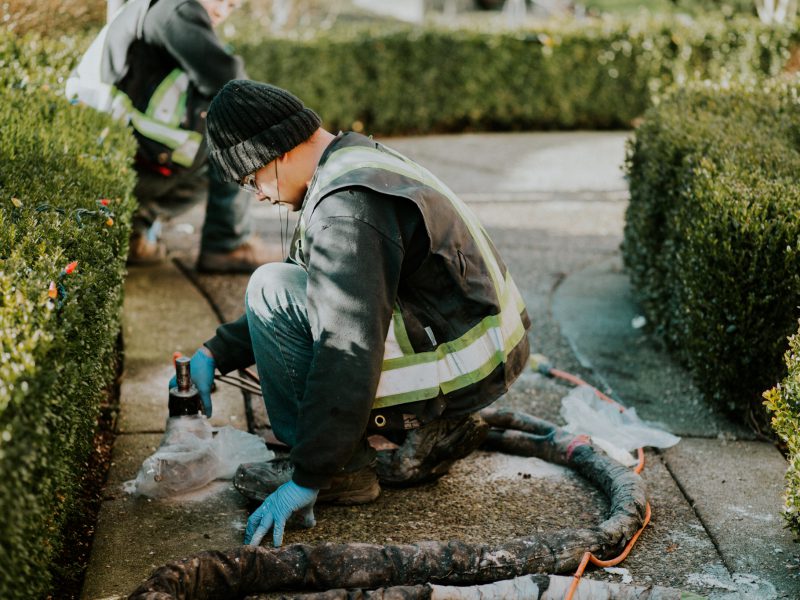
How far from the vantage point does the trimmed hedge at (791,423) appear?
9.75 feet

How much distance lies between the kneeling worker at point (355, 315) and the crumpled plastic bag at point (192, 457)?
16 centimetres

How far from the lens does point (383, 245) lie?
2943 millimetres

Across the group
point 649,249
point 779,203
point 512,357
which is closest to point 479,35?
point 649,249

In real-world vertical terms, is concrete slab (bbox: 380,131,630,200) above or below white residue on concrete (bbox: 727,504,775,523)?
below

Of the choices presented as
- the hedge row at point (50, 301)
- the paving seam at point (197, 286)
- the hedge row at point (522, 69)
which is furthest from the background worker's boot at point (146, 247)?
the hedge row at point (522, 69)

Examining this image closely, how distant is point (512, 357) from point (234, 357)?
100cm

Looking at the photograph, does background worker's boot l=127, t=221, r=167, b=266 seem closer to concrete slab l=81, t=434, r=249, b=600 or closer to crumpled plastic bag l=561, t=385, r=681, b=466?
concrete slab l=81, t=434, r=249, b=600

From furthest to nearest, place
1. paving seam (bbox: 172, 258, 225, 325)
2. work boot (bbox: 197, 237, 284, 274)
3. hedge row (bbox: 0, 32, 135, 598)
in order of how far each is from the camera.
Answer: work boot (bbox: 197, 237, 284, 274)
paving seam (bbox: 172, 258, 225, 325)
hedge row (bbox: 0, 32, 135, 598)

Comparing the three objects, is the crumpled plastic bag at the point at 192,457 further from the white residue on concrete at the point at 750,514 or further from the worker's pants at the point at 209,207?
the worker's pants at the point at 209,207

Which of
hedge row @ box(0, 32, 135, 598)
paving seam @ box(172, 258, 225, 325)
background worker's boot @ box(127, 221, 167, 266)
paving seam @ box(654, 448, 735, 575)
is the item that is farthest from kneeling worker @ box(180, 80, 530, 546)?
background worker's boot @ box(127, 221, 167, 266)

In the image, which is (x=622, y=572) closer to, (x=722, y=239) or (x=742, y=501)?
(x=742, y=501)

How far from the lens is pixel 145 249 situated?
587 centimetres

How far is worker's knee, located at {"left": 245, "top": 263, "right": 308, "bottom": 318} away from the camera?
323cm

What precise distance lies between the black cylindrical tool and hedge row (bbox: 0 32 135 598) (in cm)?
26
